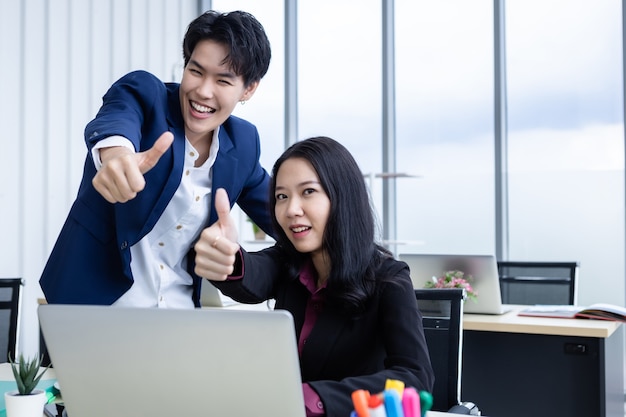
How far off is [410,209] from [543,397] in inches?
88.8

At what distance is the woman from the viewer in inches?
51.8

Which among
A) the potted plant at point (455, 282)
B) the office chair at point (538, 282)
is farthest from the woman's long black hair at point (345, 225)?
the office chair at point (538, 282)

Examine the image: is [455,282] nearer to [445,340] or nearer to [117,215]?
[445,340]

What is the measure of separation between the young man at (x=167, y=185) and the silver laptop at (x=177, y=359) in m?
0.59

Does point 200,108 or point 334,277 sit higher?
point 200,108

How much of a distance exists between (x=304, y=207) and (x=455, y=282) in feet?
4.62

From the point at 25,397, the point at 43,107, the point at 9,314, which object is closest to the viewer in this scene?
the point at 25,397

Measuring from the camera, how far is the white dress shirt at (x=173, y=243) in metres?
1.47

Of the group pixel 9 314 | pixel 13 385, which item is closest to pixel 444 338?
pixel 13 385

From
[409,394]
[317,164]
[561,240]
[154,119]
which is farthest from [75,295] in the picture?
[561,240]

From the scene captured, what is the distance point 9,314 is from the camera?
226cm

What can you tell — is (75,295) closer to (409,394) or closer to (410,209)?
(409,394)

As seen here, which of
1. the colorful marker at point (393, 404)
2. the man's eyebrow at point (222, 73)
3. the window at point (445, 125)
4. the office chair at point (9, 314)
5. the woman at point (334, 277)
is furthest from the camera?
the window at point (445, 125)

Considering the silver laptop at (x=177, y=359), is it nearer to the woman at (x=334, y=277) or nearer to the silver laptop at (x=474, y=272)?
the woman at (x=334, y=277)
